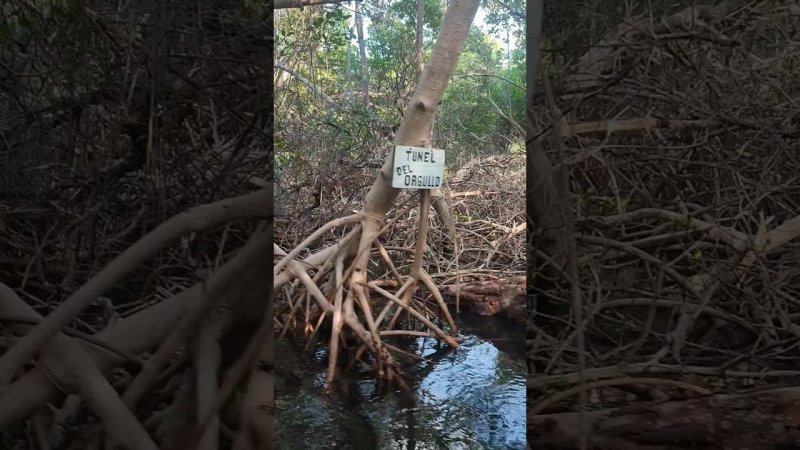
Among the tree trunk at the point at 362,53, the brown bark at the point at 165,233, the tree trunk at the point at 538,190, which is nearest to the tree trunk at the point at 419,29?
the tree trunk at the point at 362,53

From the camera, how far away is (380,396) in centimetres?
338

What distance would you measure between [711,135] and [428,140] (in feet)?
6.50

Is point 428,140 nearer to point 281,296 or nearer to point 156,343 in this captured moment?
point 281,296

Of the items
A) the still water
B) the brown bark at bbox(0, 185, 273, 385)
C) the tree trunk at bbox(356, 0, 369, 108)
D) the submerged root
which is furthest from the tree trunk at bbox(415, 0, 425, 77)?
the brown bark at bbox(0, 185, 273, 385)

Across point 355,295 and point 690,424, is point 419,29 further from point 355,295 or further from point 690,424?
point 690,424

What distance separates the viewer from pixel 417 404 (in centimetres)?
335

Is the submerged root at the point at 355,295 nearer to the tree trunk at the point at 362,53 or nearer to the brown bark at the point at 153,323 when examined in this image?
the tree trunk at the point at 362,53

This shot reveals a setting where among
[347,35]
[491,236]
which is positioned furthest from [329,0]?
[491,236]

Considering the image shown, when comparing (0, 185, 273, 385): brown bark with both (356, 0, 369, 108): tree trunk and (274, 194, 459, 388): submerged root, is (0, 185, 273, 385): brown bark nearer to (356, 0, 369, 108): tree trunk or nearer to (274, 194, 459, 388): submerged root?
(274, 194, 459, 388): submerged root

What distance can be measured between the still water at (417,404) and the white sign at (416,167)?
3.58 ft

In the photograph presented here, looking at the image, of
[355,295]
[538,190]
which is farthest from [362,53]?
[538,190]

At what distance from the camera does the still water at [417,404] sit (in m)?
3.02

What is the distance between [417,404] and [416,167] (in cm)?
138

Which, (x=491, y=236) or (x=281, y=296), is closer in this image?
(x=281, y=296)
